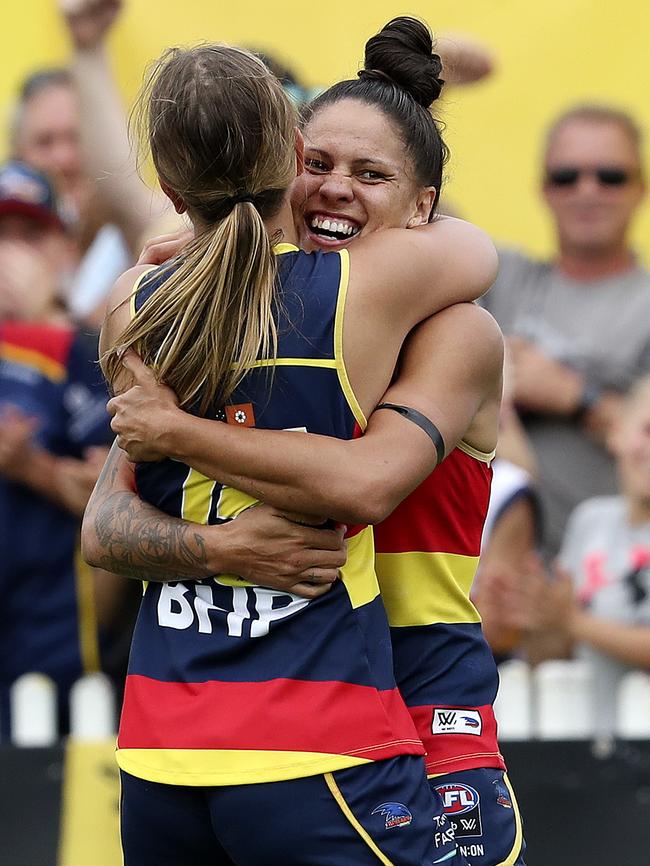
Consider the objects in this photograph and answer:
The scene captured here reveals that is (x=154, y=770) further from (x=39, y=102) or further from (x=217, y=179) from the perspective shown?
(x=39, y=102)

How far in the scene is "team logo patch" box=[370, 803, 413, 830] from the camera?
84.4 inches

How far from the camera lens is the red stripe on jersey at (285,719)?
2148mm

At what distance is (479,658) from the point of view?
2.54m

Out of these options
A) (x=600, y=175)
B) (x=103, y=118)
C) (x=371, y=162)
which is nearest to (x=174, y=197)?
(x=371, y=162)

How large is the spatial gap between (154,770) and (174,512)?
42cm

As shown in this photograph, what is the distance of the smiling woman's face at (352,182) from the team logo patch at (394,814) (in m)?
0.98

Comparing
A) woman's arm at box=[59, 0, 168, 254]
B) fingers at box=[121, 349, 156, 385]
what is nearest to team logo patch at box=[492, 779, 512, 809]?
fingers at box=[121, 349, 156, 385]

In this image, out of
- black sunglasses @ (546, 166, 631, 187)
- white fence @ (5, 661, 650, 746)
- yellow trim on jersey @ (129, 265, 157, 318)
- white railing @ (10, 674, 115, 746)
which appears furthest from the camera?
black sunglasses @ (546, 166, 631, 187)

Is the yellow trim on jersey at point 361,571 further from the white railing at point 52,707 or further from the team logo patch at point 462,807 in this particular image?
the white railing at point 52,707

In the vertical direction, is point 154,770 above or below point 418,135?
below

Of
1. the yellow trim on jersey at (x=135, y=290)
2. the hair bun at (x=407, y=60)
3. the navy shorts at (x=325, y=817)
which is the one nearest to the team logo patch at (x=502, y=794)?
the navy shorts at (x=325, y=817)

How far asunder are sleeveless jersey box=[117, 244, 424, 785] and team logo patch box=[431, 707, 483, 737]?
0.18 m

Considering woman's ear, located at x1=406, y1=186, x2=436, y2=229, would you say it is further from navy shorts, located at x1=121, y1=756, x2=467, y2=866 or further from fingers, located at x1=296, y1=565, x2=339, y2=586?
navy shorts, located at x1=121, y1=756, x2=467, y2=866

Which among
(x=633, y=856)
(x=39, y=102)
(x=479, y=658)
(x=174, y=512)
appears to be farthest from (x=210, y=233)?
(x=39, y=102)
